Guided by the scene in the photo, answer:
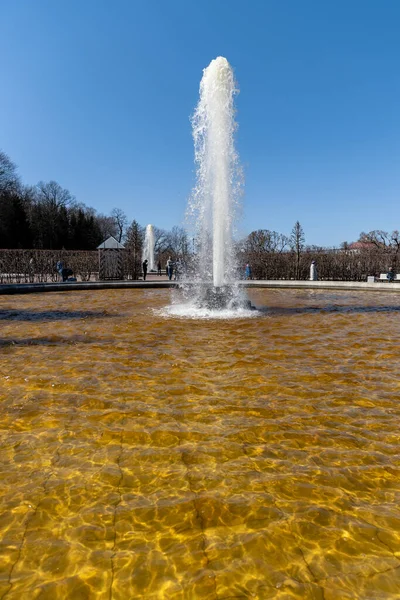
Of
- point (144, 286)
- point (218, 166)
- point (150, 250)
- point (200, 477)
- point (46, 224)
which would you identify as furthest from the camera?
point (46, 224)

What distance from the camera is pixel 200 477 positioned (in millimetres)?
3467

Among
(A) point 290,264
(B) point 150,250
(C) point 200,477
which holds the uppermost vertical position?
(B) point 150,250

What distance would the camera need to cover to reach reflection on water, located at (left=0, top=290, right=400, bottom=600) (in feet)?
8.04

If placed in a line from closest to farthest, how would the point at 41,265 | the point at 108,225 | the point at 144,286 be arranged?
the point at 144,286, the point at 41,265, the point at 108,225

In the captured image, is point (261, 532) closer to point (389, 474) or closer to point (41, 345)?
point (389, 474)

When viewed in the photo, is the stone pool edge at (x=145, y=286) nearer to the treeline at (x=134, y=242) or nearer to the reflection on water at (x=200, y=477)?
the treeline at (x=134, y=242)

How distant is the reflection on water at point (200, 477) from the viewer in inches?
96.5

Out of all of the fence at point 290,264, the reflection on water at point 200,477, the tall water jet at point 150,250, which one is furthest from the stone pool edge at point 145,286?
the tall water jet at point 150,250

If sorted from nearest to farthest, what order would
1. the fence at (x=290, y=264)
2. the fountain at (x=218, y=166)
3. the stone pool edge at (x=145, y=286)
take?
1. the fountain at (x=218, y=166)
2. the stone pool edge at (x=145, y=286)
3. the fence at (x=290, y=264)

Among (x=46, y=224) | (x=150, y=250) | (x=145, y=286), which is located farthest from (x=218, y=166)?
(x=46, y=224)

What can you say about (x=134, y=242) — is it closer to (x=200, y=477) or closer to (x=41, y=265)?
(x=41, y=265)

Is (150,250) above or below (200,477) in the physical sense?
above

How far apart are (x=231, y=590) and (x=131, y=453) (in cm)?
178

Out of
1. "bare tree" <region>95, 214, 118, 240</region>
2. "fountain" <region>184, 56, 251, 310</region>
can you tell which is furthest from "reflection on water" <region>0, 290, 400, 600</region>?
"bare tree" <region>95, 214, 118, 240</region>
